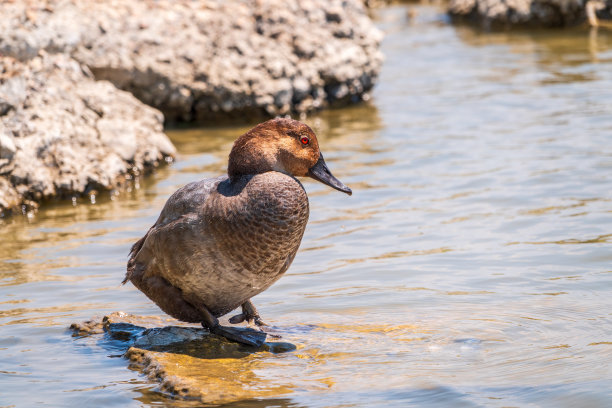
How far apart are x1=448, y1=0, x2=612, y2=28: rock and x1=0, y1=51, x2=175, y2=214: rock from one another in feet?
32.6

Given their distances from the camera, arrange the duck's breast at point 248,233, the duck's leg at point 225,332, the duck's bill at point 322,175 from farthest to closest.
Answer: the duck's bill at point 322,175 → the duck's leg at point 225,332 → the duck's breast at point 248,233

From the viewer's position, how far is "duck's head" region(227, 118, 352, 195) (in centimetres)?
503

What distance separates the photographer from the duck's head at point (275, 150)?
5.03 metres

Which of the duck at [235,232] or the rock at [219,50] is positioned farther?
the rock at [219,50]

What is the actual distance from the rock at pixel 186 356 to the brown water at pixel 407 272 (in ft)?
0.11

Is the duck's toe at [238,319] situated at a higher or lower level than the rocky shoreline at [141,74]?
lower

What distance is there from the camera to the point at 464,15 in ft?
65.2

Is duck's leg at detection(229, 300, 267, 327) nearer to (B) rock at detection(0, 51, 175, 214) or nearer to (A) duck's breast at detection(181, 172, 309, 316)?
(A) duck's breast at detection(181, 172, 309, 316)

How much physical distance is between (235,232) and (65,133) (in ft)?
14.9

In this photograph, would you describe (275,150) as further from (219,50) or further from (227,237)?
(219,50)

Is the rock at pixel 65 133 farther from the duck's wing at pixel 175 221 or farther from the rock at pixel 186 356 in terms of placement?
the duck's wing at pixel 175 221

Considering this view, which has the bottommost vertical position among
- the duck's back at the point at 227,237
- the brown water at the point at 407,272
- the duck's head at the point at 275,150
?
the brown water at the point at 407,272

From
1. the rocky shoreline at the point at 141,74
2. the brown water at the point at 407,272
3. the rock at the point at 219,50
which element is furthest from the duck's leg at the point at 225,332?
the rock at the point at 219,50

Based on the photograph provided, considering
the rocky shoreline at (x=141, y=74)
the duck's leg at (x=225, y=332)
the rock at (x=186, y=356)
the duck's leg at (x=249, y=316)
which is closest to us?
the rock at (x=186, y=356)
